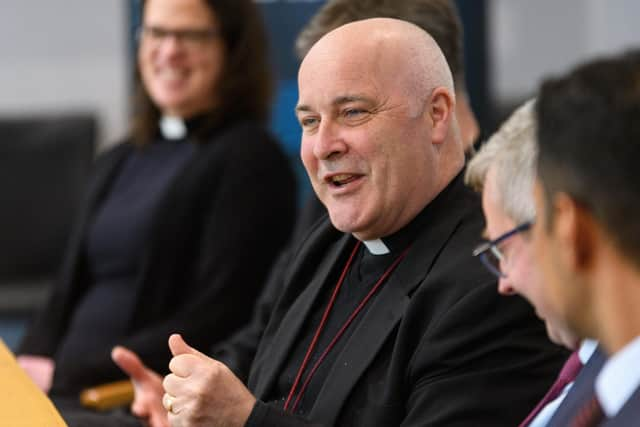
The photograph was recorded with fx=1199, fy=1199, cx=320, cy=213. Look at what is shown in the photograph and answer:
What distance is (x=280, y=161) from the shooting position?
367 centimetres

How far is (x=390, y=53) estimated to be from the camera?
2.23 metres

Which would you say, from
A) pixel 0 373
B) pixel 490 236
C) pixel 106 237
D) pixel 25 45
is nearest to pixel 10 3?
pixel 25 45

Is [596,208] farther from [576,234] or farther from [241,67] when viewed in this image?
[241,67]

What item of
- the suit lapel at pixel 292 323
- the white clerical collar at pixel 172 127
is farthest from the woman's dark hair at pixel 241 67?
the suit lapel at pixel 292 323

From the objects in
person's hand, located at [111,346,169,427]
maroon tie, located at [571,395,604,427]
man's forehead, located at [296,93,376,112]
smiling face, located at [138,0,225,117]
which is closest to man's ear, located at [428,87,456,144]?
man's forehead, located at [296,93,376,112]

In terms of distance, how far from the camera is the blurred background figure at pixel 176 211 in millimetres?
3477

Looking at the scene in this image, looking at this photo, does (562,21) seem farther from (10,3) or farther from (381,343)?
(381,343)

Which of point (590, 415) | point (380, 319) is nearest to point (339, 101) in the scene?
point (380, 319)

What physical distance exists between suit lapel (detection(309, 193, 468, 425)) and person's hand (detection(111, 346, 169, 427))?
68 centimetres

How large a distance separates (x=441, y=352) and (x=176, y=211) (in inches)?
65.7

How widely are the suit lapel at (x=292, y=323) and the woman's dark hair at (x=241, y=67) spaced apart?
1.37m

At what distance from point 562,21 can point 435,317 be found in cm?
445

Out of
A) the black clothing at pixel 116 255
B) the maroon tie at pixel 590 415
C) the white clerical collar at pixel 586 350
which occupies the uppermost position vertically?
the maroon tie at pixel 590 415

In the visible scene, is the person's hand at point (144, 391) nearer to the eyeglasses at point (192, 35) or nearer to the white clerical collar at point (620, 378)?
the eyeglasses at point (192, 35)
